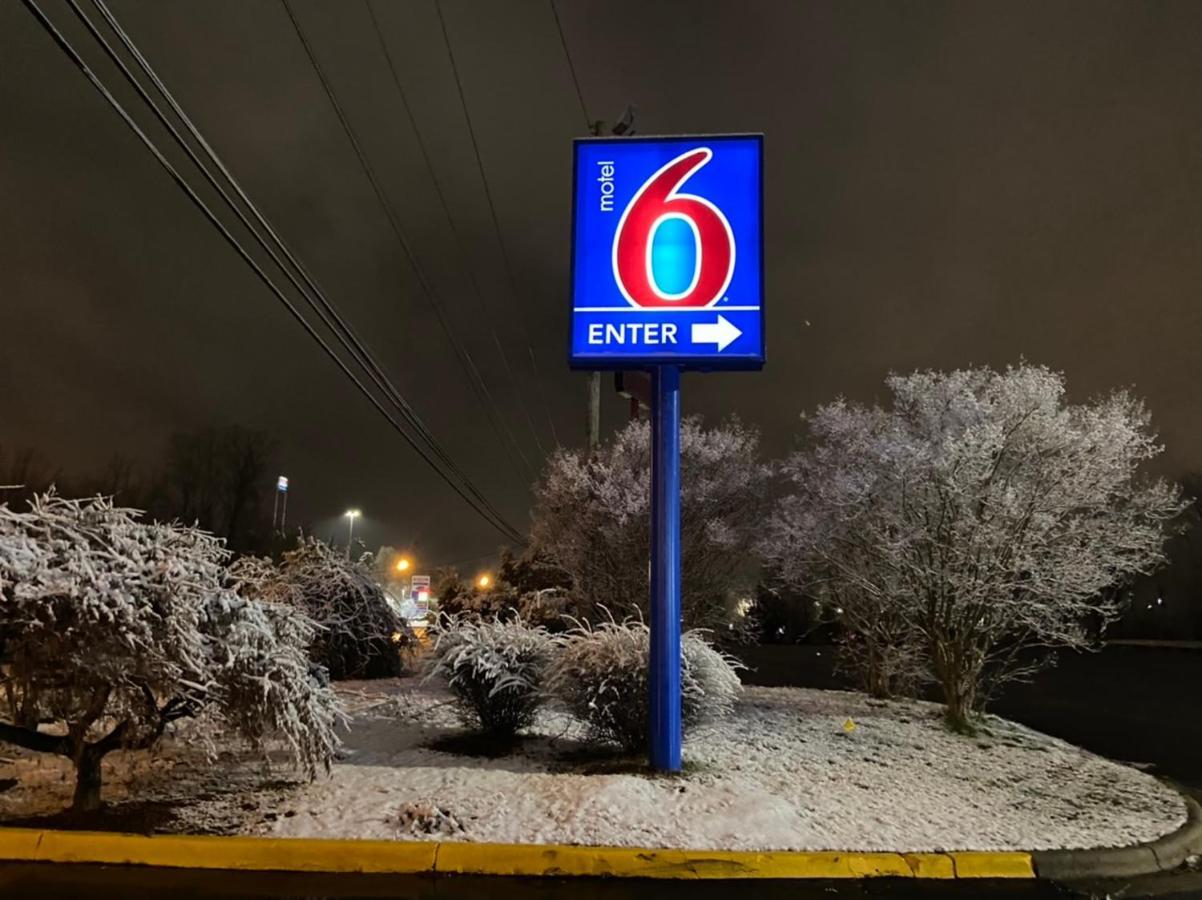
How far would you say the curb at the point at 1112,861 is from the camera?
589 cm

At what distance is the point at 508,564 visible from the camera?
1064 inches

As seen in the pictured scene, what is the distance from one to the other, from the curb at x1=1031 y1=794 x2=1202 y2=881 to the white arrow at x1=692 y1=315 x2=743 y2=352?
4.67 meters

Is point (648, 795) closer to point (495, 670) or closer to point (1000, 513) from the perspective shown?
point (495, 670)

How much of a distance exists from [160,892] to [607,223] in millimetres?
6327

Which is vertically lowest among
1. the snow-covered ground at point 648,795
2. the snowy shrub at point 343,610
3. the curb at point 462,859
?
the curb at point 462,859

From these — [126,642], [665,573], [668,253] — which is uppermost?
[668,253]

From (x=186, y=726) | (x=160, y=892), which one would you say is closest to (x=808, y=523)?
(x=186, y=726)

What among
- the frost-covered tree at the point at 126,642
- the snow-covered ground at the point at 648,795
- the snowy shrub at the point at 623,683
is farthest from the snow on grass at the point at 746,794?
the frost-covered tree at the point at 126,642

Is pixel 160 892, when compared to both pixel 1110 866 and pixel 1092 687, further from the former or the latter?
pixel 1092 687

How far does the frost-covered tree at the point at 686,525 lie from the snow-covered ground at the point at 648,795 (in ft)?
31.2

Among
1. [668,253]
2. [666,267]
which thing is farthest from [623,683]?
[668,253]

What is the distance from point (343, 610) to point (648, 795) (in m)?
9.85

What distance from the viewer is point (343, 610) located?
50.3 feet

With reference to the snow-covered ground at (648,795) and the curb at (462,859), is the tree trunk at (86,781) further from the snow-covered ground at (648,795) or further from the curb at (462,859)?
the curb at (462,859)
